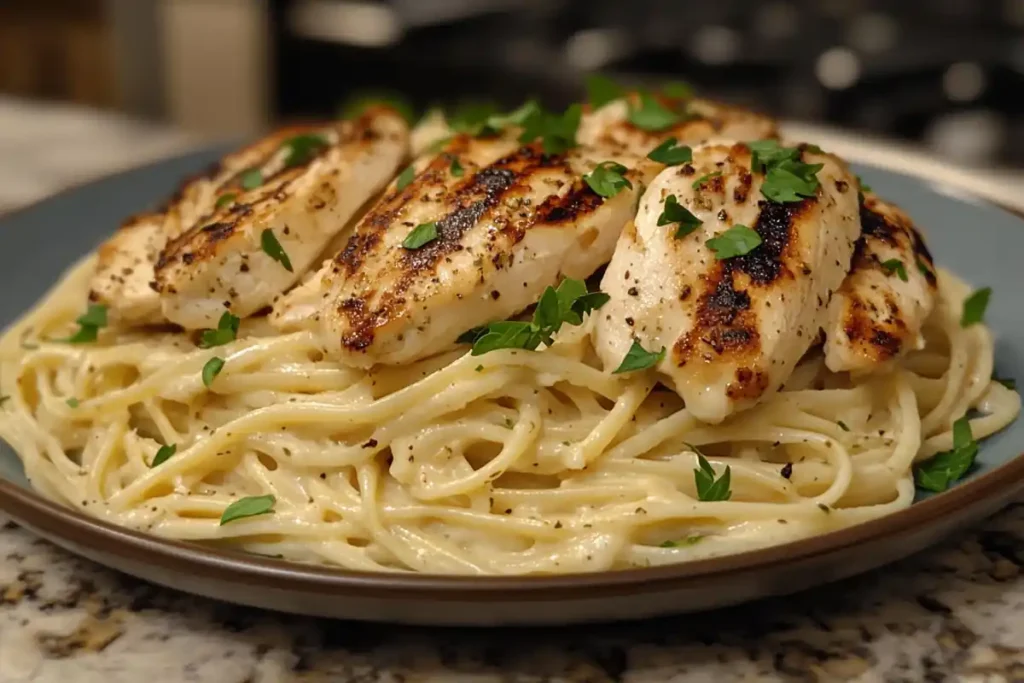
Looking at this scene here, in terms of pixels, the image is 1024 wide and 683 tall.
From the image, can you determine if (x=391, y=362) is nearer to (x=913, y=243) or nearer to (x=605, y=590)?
(x=605, y=590)

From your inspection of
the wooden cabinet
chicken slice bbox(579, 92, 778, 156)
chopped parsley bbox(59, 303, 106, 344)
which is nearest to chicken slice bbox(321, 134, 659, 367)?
chicken slice bbox(579, 92, 778, 156)

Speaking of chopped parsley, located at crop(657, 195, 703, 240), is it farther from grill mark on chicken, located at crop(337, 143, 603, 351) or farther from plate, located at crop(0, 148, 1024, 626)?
plate, located at crop(0, 148, 1024, 626)

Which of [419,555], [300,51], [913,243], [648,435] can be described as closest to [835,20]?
[300,51]

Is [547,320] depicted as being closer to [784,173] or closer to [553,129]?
[784,173]

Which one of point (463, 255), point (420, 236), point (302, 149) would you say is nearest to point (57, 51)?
point (302, 149)

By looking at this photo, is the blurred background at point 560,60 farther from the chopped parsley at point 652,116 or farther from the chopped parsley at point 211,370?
the chopped parsley at point 211,370

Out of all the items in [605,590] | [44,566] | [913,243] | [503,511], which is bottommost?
[44,566]
